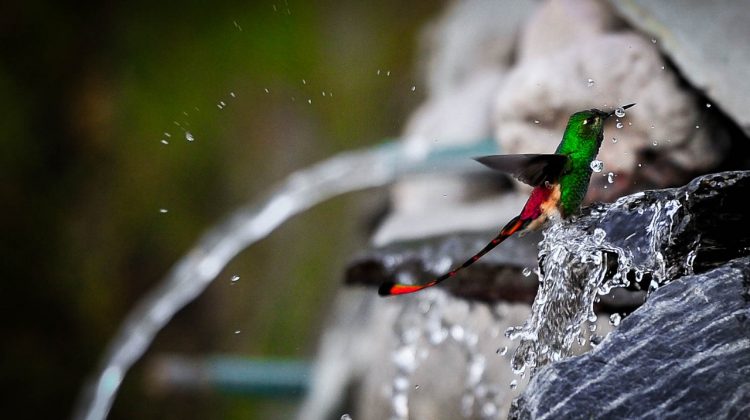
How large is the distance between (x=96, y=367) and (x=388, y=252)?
98.8 inches

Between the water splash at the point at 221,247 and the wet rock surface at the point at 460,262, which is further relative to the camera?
the water splash at the point at 221,247

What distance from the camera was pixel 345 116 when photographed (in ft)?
13.9

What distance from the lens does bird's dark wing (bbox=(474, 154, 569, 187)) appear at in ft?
4.36

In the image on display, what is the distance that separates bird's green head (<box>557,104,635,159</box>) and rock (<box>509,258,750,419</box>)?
335mm

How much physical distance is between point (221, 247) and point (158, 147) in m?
0.90

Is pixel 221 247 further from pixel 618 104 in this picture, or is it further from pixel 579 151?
pixel 579 151

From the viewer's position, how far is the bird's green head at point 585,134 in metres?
1.48

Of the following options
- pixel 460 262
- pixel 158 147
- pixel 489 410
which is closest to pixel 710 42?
pixel 460 262

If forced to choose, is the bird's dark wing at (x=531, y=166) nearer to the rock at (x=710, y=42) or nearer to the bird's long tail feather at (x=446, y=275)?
the bird's long tail feather at (x=446, y=275)

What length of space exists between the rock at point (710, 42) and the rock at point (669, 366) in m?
0.98

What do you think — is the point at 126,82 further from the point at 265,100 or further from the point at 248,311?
the point at 248,311

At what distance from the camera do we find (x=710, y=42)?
7.09 ft

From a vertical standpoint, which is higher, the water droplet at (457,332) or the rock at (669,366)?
the water droplet at (457,332)

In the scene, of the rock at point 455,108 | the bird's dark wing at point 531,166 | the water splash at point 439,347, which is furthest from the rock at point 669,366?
the rock at point 455,108
